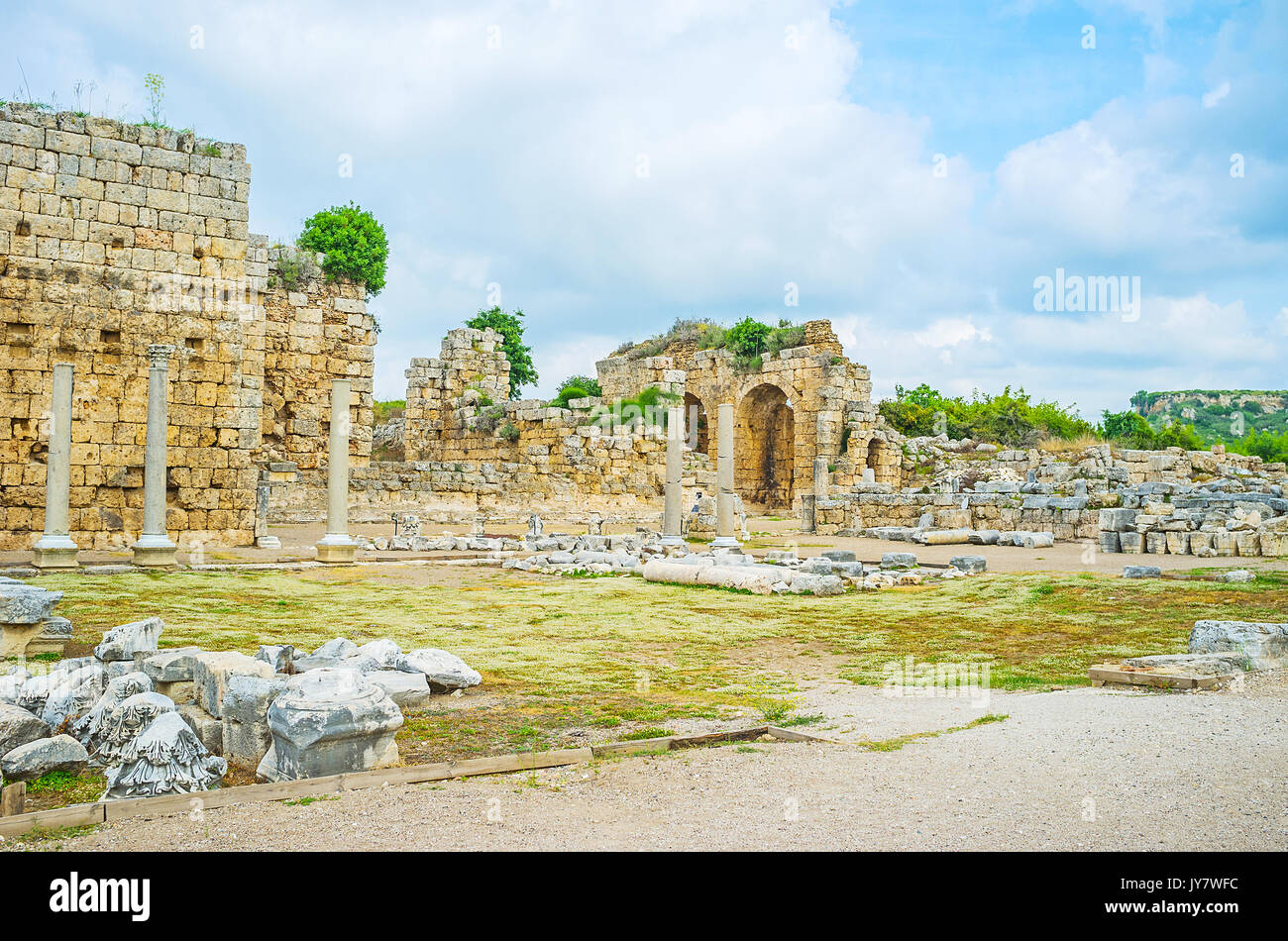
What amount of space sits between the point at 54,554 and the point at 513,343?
30981 millimetres

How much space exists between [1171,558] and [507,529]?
12751mm

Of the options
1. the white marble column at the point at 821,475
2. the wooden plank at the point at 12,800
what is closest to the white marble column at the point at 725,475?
the white marble column at the point at 821,475

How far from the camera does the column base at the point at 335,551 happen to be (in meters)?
13.6

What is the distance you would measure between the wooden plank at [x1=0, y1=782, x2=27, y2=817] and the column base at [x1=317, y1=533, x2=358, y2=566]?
393 inches

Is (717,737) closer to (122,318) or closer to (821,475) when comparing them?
(122,318)

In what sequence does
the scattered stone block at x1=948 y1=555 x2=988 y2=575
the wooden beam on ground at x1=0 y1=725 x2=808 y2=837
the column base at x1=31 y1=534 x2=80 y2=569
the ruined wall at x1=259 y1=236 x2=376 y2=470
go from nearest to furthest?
1. the wooden beam on ground at x1=0 y1=725 x2=808 y2=837
2. the column base at x1=31 y1=534 x2=80 y2=569
3. the scattered stone block at x1=948 y1=555 x2=988 y2=575
4. the ruined wall at x1=259 y1=236 x2=376 y2=470

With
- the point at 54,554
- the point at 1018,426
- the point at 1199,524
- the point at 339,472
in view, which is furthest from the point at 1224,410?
the point at 54,554

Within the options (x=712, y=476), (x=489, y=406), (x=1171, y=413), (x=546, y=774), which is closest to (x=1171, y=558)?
(x=712, y=476)

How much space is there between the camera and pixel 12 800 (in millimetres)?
3717

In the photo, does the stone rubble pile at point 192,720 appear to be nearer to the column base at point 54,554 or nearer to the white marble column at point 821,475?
the column base at point 54,554

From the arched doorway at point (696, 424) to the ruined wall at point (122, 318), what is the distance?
19.0 metres

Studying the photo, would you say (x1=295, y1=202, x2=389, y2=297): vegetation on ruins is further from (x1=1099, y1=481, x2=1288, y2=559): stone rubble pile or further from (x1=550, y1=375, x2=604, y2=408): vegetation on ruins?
(x1=1099, y1=481, x2=1288, y2=559): stone rubble pile

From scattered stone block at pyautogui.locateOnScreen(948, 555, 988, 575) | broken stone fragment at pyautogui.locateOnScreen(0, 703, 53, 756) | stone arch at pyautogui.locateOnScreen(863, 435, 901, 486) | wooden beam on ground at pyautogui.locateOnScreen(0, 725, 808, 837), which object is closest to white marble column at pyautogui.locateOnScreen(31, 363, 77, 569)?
broken stone fragment at pyautogui.locateOnScreen(0, 703, 53, 756)

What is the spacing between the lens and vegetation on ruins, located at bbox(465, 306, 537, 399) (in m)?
41.6
